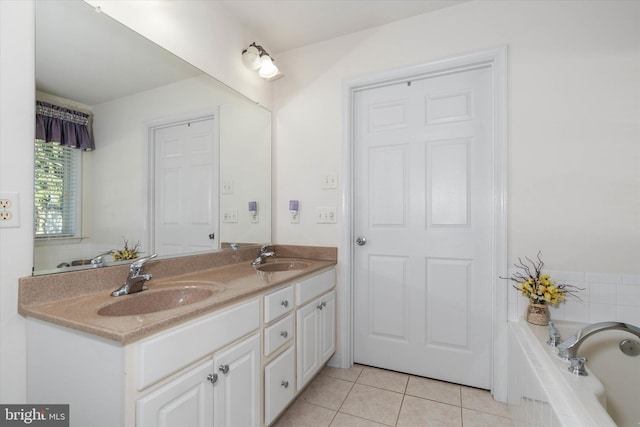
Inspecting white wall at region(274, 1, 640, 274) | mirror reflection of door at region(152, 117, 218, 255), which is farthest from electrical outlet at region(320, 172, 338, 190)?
white wall at region(274, 1, 640, 274)

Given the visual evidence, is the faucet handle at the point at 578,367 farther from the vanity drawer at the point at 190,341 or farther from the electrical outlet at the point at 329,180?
the electrical outlet at the point at 329,180

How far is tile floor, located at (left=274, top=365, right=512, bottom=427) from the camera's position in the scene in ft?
5.12

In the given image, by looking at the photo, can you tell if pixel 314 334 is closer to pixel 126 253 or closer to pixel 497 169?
pixel 126 253

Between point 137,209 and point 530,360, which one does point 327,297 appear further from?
point 137,209

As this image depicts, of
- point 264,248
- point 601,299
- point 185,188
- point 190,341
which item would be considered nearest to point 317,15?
point 185,188

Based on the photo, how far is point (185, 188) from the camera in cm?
172

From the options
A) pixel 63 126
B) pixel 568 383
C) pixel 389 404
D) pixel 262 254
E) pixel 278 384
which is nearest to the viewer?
pixel 568 383

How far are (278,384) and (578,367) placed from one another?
1291 mm

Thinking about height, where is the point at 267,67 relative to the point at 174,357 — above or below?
above

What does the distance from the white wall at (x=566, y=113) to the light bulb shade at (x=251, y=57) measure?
0.99 metres

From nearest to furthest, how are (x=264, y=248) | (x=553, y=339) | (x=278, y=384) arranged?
(x=553, y=339), (x=278, y=384), (x=264, y=248)

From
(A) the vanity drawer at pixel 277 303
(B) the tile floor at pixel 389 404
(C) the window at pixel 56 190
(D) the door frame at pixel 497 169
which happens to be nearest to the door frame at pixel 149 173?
(C) the window at pixel 56 190

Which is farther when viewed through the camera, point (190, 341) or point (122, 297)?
point (122, 297)

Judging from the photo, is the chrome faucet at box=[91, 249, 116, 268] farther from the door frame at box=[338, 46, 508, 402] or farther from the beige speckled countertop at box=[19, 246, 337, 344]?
the door frame at box=[338, 46, 508, 402]
